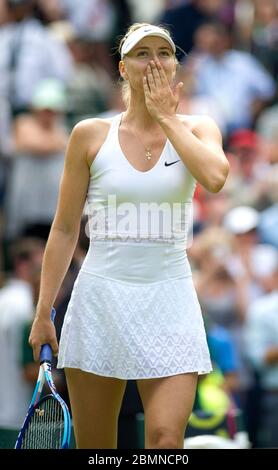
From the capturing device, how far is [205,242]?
986cm

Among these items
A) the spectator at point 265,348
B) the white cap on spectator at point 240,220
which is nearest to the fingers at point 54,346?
the spectator at point 265,348

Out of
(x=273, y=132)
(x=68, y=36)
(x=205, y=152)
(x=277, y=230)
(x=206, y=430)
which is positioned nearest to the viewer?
(x=205, y=152)

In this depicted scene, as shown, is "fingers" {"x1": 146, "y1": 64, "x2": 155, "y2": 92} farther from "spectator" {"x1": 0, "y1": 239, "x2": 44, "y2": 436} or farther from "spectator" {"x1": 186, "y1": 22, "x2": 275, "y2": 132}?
"spectator" {"x1": 186, "y1": 22, "x2": 275, "y2": 132}

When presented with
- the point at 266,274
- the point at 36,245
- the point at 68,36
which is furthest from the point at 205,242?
the point at 68,36

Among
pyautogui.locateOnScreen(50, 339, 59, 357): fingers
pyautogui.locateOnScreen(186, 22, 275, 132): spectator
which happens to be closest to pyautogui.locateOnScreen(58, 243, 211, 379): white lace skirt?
pyautogui.locateOnScreen(50, 339, 59, 357): fingers

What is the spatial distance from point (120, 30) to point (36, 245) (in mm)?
A: 4712

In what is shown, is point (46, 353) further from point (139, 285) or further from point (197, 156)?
point (197, 156)

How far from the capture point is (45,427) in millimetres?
5219

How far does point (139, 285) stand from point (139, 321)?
0.14m

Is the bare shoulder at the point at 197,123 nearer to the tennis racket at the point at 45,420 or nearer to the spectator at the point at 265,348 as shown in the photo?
the tennis racket at the point at 45,420

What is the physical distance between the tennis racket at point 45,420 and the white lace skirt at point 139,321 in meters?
0.14

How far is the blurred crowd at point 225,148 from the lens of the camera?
901cm

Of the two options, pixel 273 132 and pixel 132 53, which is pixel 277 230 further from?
pixel 132 53

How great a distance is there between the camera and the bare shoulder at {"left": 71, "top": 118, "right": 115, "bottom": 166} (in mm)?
5398
